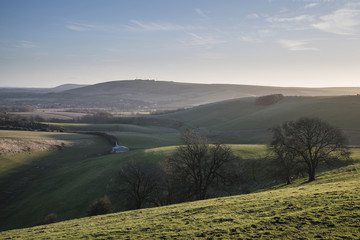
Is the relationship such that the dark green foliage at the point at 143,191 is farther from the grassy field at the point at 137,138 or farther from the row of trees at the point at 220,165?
the grassy field at the point at 137,138

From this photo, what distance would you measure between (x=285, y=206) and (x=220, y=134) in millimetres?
89491

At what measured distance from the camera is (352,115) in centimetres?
9356

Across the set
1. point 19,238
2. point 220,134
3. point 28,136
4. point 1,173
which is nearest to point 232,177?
point 19,238

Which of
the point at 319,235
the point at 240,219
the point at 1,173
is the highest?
the point at 319,235

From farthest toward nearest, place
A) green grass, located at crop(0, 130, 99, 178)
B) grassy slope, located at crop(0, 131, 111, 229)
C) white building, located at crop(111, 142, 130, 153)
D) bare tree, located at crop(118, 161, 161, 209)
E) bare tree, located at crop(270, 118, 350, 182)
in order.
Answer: white building, located at crop(111, 142, 130, 153) → green grass, located at crop(0, 130, 99, 178) → grassy slope, located at crop(0, 131, 111, 229) → bare tree, located at crop(118, 161, 161, 209) → bare tree, located at crop(270, 118, 350, 182)

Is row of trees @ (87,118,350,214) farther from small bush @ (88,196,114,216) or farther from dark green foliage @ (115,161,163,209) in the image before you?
small bush @ (88,196,114,216)

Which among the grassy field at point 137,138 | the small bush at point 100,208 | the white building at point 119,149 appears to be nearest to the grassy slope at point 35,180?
the white building at point 119,149

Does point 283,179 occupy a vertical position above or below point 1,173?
above

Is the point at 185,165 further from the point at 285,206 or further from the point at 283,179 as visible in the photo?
the point at 285,206

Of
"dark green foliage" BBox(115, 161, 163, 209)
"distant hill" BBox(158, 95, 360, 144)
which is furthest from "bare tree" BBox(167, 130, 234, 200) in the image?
"distant hill" BBox(158, 95, 360, 144)

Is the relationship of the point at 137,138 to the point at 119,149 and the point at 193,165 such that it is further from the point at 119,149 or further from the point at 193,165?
the point at 193,165

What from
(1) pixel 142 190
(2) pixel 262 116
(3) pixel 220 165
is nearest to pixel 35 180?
(1) pixel 142 190

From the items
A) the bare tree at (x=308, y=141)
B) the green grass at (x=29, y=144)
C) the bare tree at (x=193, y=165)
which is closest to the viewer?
the bare tree at (x=308, y=141)

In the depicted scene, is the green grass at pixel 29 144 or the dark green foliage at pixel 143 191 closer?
the dark green foliage at pixel 143 191
